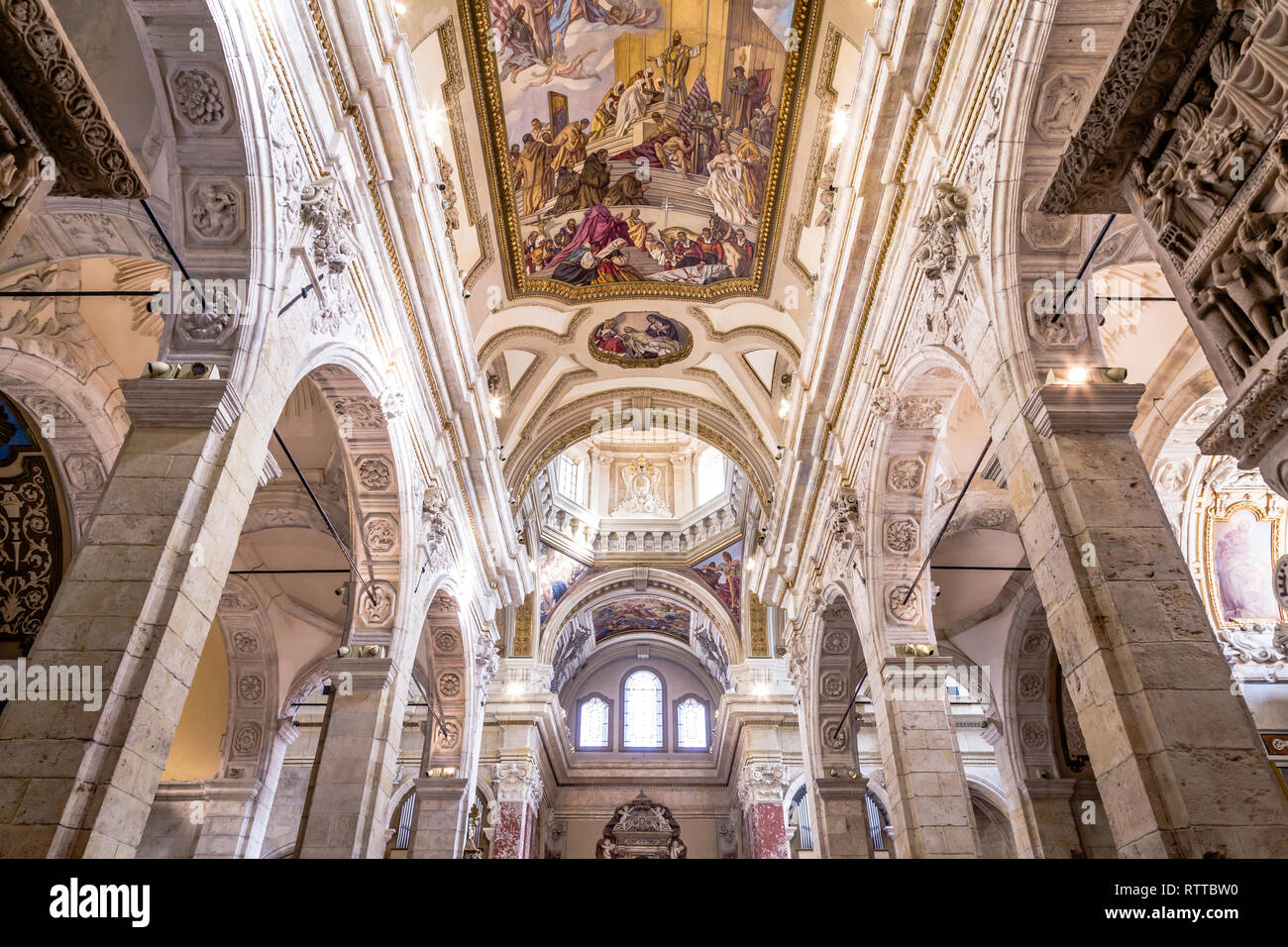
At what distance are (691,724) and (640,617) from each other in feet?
13.4

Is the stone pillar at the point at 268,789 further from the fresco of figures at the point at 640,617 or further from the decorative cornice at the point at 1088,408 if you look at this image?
the decorative cornice at the point at 1088,408

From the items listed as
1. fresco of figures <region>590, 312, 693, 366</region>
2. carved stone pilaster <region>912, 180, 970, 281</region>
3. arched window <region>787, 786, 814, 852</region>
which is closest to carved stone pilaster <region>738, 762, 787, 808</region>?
arched window <region>787, 786, 814, 852</region>

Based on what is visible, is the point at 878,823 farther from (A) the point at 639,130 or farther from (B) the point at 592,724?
(A) the point at 639,130

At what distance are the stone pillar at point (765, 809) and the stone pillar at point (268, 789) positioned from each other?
11021mm

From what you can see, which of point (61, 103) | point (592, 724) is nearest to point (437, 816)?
point (61, 103)

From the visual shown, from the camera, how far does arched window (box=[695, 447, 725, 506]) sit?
83.1 feet

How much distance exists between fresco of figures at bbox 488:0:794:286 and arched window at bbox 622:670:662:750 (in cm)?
1754

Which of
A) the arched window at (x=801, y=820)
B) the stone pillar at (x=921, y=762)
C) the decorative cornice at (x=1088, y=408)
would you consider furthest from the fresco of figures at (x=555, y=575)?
the decorative cornice at (x=1088, y=408)

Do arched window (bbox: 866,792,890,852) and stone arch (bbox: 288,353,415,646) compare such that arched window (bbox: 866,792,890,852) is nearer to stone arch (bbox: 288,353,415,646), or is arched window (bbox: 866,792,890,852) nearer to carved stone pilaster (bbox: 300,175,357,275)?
stone arch (bbox: 288,353,415,646)

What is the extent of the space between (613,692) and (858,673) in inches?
600

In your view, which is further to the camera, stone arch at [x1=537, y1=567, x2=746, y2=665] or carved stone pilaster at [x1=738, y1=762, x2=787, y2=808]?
stone arch at [x1=537, y1=567, x2=746, y2=665]
